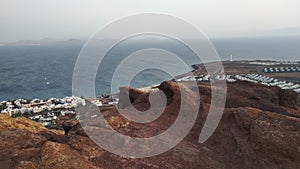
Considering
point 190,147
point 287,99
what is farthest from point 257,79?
point 190,147

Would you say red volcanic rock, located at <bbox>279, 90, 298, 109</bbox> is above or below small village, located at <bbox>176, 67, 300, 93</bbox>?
above

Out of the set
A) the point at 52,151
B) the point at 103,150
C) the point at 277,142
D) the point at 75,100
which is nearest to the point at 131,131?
the point at 103,150

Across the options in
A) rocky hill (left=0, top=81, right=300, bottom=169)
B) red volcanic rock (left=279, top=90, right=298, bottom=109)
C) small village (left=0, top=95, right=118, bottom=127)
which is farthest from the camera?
small village (left=0, top=95, right=118, bottom=127)

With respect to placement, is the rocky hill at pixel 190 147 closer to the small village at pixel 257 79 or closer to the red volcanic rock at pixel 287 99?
the red volcanic rock at pixel 287 99

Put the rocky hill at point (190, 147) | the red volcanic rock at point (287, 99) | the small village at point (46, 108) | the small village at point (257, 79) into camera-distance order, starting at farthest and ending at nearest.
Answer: the small village at point (257, 79)
the small village at point (46, 108)
the red volcanic rock at point (287, 99)
the rocky hill at point (190, 147)

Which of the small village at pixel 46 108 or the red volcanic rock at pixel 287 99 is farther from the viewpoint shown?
the small village at pixel 46 108

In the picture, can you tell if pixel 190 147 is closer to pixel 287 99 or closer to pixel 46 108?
pixel 287 99

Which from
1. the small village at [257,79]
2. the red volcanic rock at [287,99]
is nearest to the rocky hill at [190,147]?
the red volcanic rock at [287,99]

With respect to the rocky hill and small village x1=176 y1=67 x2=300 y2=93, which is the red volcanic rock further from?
small village x1=176 y1=67 x2=300 y2=93

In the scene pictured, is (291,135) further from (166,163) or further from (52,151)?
(52,151)

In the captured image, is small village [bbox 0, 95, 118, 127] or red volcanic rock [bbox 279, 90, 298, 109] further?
small village [bbox 0, 95, 118, 127]

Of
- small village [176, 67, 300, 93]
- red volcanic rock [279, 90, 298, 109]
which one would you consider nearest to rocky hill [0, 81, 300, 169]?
red volcanic rock [279, 90, 298, 109]

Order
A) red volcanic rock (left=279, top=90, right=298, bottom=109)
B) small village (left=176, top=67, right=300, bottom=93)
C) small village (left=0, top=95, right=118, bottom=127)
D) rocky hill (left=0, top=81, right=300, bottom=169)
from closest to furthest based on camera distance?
rocky hill (left=0, top=81, right=300, bottom=169), red volcanic rock (left=279, top=90, right=298, bottom=109), small village (left=0, top=95, right=118, bottom=127), small village (left=176, top=67, right=300, bottom=93)
